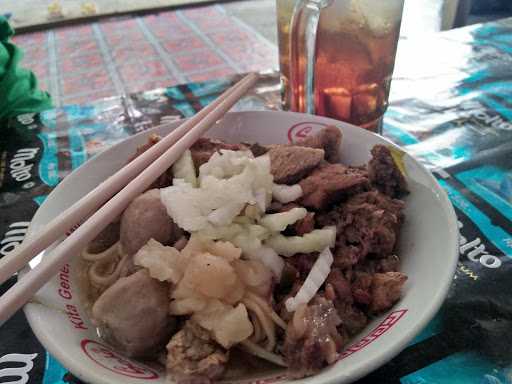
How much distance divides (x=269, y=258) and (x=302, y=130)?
20.7 inches

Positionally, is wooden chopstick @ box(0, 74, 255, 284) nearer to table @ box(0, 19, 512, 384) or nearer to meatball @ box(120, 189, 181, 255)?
meatball @ box(120, 189, 181, 255)

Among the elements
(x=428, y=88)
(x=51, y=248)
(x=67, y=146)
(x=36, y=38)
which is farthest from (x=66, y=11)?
(x=51, y=248)

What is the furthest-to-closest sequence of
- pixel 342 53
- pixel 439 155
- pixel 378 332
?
pixel 439 155 < pixel 342 53 < pixel 378 332

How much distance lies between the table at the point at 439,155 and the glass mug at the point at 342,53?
269 mm

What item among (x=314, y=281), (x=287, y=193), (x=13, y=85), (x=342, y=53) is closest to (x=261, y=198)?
(x=287, y=193)

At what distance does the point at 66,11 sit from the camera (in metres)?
4.95

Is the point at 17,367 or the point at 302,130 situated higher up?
the point at 302,130

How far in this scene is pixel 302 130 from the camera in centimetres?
128

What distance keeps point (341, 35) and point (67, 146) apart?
109 cm

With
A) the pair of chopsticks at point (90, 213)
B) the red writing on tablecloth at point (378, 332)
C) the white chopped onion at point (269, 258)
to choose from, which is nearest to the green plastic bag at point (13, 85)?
the pair of chopsticks at point (90, 213)

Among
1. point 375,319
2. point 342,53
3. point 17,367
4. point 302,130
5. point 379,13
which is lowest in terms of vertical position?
point 17,367

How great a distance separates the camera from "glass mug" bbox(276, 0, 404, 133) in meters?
1.26

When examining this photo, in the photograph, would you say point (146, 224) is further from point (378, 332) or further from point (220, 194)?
point (378, 332)

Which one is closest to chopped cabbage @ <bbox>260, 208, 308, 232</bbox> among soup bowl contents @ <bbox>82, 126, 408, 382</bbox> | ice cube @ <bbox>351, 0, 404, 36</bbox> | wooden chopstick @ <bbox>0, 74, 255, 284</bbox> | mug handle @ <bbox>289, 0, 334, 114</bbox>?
soup bowl contents @ <bbox>82, 126, 408, 382</bbox>
